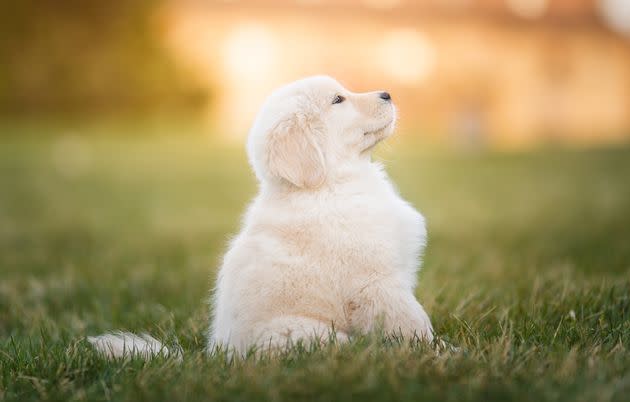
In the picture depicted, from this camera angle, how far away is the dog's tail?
245cm

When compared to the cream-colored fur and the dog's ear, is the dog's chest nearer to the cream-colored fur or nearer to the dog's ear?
the cream-colored fur

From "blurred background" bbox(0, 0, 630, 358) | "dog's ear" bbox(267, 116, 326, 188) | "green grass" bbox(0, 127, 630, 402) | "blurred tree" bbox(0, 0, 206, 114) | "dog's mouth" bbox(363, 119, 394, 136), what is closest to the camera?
"green grass" bbox(0, 127, 630, 402)

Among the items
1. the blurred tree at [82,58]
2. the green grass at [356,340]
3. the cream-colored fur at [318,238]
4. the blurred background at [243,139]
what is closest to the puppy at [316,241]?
the cream-colored fur at [318,238]

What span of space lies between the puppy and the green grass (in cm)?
16

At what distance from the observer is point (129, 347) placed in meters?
2.57

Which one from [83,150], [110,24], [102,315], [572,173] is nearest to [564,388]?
[102,315]

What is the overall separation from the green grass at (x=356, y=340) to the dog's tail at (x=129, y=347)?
6 cm

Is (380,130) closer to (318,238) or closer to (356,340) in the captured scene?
(318,238)

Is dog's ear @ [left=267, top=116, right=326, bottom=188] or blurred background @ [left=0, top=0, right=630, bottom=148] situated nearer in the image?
dog's ear @ [left=267, top=116, right=326, bottom=188]

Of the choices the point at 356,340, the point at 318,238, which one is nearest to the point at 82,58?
the point at 318,238

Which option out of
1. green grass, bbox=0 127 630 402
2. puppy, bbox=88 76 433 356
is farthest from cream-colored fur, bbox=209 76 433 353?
green grass, bbox=0 127 630 402

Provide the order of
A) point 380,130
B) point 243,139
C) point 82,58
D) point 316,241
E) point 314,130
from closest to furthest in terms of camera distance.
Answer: point 316,241 < point 314,130 < point 380,130 < point 82,58 < point 243,139

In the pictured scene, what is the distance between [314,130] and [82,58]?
15.6m

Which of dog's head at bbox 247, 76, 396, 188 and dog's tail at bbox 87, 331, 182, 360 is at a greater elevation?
dog's head at bbox 247, 76, 396, 188
